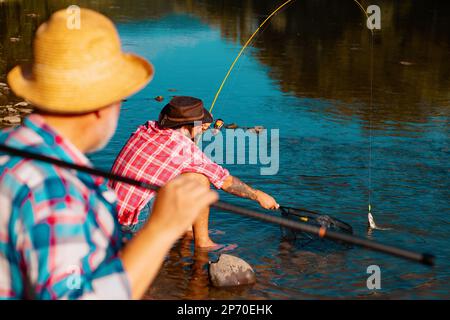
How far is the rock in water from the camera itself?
475 cm

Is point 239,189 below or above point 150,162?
below

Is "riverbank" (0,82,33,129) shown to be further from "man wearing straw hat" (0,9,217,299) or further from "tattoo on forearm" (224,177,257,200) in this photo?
"man wearing straw hat" (0,9,217,299)

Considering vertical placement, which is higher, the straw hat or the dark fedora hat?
the straw hat

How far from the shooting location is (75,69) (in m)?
1.84

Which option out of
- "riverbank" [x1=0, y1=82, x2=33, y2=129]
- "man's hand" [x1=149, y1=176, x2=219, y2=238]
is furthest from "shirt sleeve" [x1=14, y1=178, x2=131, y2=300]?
"riverbank" [x1=0, y1=82, x2=33, y2=129]

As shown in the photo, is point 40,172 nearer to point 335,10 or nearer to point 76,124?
point 76,124

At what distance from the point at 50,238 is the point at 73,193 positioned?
5.3 inches

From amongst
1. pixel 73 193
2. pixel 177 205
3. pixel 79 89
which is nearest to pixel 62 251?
pixel 73 193

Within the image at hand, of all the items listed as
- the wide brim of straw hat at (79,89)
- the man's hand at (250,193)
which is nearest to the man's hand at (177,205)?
the wide brim of straw hat at (79,89)

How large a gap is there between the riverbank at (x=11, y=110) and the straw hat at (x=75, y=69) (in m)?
6.58

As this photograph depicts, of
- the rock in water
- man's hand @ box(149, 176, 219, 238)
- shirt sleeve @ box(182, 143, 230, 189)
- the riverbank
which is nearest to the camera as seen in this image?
man's hand @ box(149, 176, 219, 238)

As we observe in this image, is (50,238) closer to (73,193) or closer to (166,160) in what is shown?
(73,193)

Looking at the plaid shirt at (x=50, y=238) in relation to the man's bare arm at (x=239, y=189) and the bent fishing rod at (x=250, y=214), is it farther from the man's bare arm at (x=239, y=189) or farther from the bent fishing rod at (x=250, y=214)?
the man's bare arm at (x=239, y=189)

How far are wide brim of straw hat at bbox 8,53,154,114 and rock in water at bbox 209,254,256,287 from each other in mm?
2952
